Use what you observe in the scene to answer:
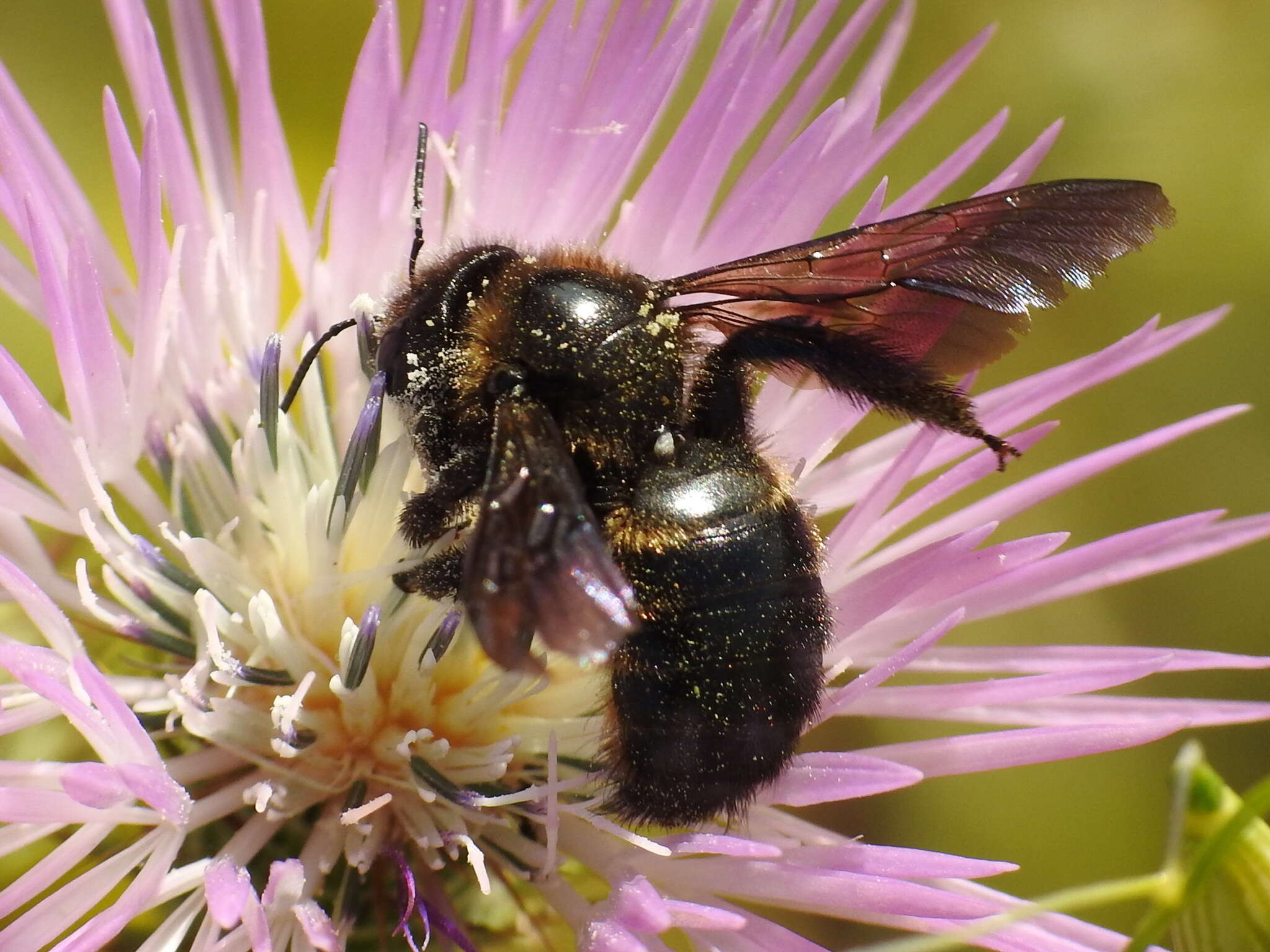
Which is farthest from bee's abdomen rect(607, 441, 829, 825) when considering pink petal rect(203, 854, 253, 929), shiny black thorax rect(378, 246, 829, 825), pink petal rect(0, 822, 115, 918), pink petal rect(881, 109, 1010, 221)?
pink petal rect(881, 109, 1010, 221)

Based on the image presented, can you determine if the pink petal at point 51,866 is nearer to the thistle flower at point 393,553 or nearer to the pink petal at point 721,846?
the thistle flower at point 393,553

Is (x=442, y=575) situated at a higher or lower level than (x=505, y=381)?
lower

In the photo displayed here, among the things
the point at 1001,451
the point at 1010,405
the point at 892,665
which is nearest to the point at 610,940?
the point at 892,665

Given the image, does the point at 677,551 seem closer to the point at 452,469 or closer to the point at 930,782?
the point at 452,469

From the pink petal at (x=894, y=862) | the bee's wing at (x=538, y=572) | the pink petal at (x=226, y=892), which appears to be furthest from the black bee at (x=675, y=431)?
the pink petal at (x=226, y=892)

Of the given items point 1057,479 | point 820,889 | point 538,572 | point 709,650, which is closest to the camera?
point 538,572

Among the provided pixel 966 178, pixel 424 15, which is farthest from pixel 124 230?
pixel 966 178

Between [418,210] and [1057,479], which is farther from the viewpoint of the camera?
[1057,479]

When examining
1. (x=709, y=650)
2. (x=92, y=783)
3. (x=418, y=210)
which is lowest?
(x=92, y=783)

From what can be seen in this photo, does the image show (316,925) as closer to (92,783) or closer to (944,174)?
(92,783)
